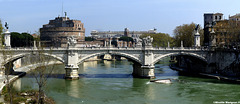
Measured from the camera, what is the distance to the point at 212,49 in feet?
150

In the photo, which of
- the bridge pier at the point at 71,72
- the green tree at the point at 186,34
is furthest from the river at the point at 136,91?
the green tree at the point at 186,34

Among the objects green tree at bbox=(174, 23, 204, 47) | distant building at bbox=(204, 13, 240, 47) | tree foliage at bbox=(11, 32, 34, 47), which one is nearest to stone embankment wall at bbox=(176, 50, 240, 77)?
distant building at bbox=(204, 13, 240, 47)

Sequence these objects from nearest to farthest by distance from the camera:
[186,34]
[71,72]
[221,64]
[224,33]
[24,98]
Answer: [24,98], [71,72], [221,64], [224,33], [186,34]

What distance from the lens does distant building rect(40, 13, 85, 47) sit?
4166 inches

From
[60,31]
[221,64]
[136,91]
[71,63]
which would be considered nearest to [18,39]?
[60,31]

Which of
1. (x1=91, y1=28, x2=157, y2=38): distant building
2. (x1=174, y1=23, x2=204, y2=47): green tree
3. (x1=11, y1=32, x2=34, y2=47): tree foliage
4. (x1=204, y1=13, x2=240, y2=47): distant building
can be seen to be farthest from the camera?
(x1=91, y1=28, x2=157, y2=38): distant building

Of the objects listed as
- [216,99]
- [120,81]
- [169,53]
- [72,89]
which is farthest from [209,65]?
[72,89]

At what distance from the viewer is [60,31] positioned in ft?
356

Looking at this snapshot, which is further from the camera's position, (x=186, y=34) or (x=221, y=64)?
(x=186, y=34)

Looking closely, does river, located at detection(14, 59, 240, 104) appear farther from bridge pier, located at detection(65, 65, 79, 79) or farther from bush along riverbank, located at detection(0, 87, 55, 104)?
bush along riverbank, located at detection(0, 87, 55, 104)

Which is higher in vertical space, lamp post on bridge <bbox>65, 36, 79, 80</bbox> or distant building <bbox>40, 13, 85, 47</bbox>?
distant building <bbox>40, 13, 85, 47</bbox>

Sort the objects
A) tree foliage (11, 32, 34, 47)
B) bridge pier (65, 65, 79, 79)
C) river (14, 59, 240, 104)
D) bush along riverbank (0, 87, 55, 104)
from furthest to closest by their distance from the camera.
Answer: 1. tree foliage (11, 32, 34, 47)
2. bridge pier (65, 65, 79, 79)
3. river (14, 59, 240, 104)
4. bush along riverbank (0, 87, 55, 104)

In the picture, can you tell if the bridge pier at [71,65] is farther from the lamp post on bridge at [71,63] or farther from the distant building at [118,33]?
the distant building at [118,33]

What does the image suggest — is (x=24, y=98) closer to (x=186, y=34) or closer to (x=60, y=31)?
(x=186, y=34)
